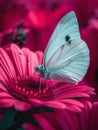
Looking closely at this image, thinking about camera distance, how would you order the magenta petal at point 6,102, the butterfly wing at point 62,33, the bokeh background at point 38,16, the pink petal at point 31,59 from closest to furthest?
the magenta petal at point 6,102, the butterfly wing at point 62,33, the pink petal at point 31,59, the bokeh background at point 38,16

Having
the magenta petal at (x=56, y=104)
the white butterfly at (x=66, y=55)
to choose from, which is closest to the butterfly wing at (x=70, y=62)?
the white butterfly at (x=66, y=55)

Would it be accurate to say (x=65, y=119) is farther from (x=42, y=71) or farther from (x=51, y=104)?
(x=42, y=71)

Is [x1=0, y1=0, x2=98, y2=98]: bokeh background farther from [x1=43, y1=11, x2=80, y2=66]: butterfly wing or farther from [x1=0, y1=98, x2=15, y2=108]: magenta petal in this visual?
[x1=0, y1=98, x2=15, y2=108]: magenta petal

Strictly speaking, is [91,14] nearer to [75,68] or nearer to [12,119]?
[75,68]

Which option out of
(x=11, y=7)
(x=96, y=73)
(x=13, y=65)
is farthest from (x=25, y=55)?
(x=11, y=7)

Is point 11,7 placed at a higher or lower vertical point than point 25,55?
higher

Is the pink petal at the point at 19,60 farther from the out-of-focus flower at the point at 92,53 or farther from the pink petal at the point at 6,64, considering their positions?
the out-of-focus flower at the point at 92,53
